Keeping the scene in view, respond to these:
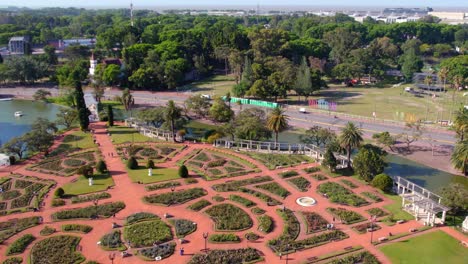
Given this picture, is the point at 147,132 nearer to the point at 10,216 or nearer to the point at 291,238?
the point at 10,216

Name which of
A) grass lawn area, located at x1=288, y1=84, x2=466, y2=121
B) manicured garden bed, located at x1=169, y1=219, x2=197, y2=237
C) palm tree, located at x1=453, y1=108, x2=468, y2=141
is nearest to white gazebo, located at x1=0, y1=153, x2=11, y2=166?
manicured garden bed, located at x1=169, y1=219, x2=197, y2=237

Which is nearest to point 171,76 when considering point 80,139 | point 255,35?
point 255,35

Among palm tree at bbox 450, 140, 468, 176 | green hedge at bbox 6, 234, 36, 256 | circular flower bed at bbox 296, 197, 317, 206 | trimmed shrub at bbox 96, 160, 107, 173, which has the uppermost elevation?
palm tree at bbox 450, 140, 468, 176

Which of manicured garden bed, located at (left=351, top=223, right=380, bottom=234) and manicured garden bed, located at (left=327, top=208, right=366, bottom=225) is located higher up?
manicured garden bed, located at (left=327, top=208, right=366, bottom=225)

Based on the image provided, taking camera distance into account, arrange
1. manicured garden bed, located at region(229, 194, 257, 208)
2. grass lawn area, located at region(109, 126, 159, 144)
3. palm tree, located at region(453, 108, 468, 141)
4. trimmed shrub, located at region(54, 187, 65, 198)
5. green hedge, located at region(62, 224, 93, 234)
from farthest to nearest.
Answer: grass lawn area, located at region(109, 126, 159, 144) < palm tree, located at region(453, 108, 468, 141) < trimmed shrub, located at region(54, 187, 65, 198) < manicured garden bed, located at region(229, 194, 257, 208) < green hedge, located at region(62, 224, 93, 234)

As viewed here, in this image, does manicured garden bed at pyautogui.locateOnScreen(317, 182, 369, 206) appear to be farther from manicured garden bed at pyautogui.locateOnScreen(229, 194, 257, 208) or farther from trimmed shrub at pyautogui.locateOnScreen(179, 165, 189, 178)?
trimmed shrub at pyautogui.locateOnScreen(179, 165, 189, 178)

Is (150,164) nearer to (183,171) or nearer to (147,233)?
(183,171)

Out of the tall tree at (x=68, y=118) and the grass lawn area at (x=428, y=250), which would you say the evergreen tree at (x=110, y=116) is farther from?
the grass lawn area at (x=428, y=250)
